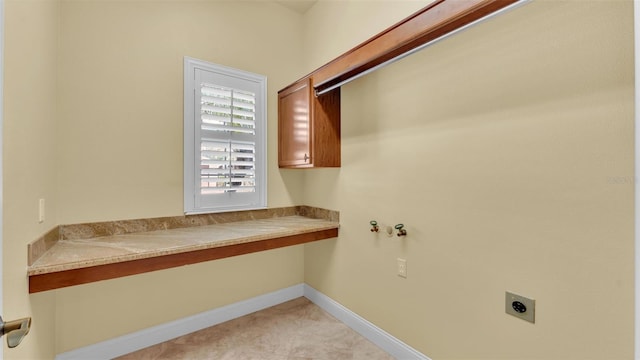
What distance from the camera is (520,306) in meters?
1.44

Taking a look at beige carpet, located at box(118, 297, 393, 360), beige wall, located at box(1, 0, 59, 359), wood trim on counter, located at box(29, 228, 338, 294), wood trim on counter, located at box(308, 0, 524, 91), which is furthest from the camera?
beige carpet, located at box(118, 297, 393, 360)

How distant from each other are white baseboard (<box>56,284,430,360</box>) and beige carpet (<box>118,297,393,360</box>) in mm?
43

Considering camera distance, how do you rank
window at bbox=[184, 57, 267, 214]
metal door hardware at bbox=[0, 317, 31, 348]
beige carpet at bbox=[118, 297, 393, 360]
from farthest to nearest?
window at bbox=[184, 57, 267, 214]
beige carpet at bbox=[118, 297, 393, 360]
metal door hardware at bbox=[0, 317, 31, 348]

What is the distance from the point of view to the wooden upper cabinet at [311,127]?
238 cm

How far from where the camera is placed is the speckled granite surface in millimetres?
1519

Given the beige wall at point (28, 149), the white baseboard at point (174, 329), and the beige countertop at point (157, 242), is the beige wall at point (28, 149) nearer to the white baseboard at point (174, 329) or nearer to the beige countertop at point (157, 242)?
the beige countertop at point (157, 242)

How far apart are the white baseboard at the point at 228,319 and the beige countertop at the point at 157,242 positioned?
0.73 m

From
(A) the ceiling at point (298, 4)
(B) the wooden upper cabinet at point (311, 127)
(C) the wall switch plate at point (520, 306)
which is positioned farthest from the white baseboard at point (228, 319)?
(A) the ceiling at point (298, 4)

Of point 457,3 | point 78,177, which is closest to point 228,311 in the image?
point 78,177

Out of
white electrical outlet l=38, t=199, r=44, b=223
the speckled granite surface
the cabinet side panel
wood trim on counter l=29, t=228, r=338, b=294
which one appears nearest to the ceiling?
the cabinet side panel

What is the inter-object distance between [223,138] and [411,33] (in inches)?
65.6

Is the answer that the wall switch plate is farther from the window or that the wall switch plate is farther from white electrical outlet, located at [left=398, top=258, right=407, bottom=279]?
the window

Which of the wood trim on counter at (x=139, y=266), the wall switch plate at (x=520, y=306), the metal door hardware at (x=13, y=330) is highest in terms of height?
the metal door hardware at (x=13, y=330)

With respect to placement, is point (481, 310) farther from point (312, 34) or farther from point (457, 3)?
point (312, 34)
